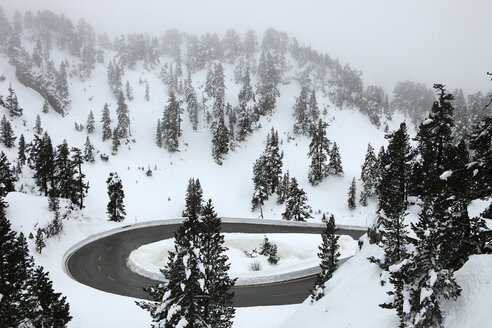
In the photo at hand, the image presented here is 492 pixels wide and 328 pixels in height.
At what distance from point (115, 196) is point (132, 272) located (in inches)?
838

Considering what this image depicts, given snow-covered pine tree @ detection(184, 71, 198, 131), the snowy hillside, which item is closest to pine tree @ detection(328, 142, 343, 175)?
the snowy hillside

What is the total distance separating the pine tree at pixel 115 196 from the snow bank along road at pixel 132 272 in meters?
4.11

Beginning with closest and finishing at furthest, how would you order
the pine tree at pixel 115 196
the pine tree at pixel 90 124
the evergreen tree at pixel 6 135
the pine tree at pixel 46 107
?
the pine tree at pixel 115 196, the evergreen tree at pixel 6 135, the pine tree at pixel 90 124, the pine tree at pixel 46 107

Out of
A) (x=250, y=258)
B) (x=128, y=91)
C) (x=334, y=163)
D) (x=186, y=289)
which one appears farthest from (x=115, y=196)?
(x=128, y=91)

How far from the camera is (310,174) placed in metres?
76.8

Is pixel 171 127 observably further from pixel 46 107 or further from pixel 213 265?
pixel 213 265

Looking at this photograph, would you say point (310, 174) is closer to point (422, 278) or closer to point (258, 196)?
point (258, 196)

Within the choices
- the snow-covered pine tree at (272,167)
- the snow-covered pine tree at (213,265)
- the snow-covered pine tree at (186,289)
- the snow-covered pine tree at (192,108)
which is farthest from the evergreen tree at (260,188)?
the snow-covered pine tree at (186,289)

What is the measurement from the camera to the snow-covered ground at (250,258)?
109ft

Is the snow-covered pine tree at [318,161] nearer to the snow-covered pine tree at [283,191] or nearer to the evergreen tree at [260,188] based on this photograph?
the snow-covered pine tree at [283,191]

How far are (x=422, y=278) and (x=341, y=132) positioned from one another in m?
94.6

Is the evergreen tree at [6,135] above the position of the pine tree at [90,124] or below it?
below

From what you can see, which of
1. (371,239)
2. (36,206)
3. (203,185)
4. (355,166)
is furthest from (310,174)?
(36,206)

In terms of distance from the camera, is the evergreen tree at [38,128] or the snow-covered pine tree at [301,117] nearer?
the evergreen tree at [38,128]
